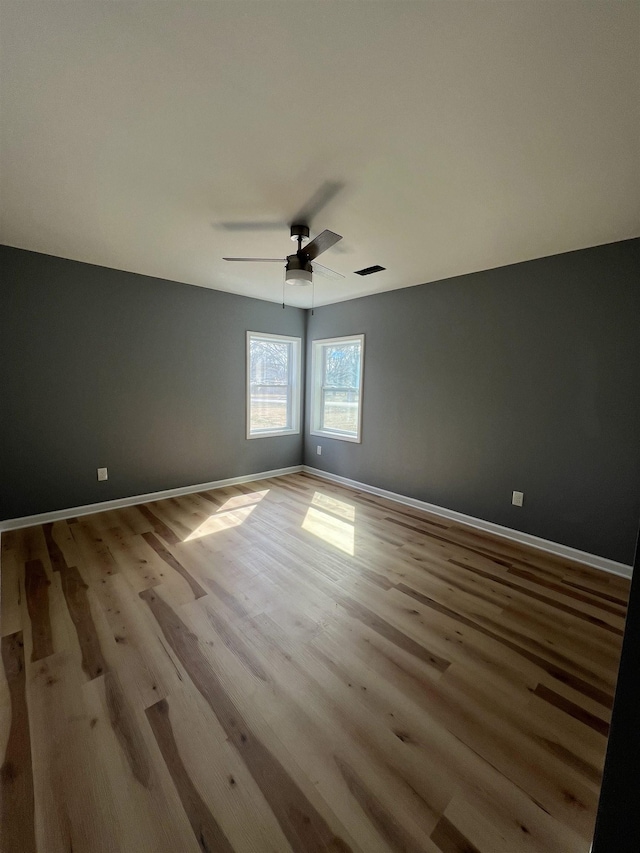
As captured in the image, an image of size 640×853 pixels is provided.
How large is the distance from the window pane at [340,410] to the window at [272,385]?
48 cm

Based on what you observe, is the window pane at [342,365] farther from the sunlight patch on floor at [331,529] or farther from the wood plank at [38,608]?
the wood plank at [38,608]

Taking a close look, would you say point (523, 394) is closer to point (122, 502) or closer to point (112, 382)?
point (112, 382)

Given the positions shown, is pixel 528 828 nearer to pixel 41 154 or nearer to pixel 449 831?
pixel 449 831

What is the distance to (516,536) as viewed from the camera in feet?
10.2

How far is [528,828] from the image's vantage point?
1058mm

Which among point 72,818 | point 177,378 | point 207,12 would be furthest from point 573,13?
point 177,378

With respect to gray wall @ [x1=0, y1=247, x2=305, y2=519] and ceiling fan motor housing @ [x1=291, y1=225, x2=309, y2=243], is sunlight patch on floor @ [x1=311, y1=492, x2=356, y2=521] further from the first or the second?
ceiling fan motor housing @ [x1=291, y1=225, x2=309, y2=243]

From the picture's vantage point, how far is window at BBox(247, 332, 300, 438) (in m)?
→ 4.79

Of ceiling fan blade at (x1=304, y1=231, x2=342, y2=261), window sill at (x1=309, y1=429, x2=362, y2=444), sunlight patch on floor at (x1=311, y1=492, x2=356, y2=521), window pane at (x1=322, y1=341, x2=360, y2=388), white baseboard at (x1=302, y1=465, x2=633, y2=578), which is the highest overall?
ceiling fan blade at (x1=304, y1=231, x2=342, y2=261)

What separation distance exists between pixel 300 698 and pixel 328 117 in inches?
102

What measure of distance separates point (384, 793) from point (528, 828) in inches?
18.0

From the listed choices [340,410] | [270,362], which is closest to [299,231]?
[270,362]

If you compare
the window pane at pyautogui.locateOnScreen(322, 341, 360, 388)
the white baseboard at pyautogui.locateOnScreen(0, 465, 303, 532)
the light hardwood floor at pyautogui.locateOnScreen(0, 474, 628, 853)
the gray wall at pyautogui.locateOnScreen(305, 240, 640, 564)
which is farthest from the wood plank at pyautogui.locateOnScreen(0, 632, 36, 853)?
the window pane at pyautogui.locateOnScreen(322, 341, 360, 388)

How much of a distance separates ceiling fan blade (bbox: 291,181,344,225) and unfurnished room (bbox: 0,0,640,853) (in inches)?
1.0
